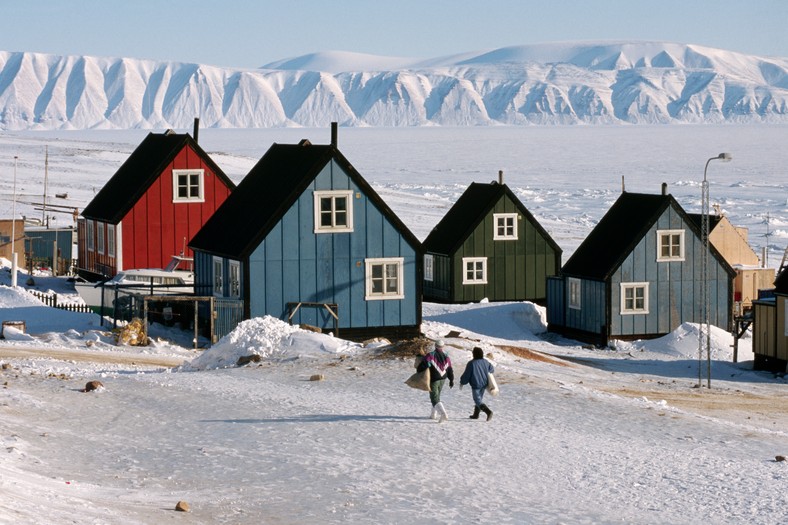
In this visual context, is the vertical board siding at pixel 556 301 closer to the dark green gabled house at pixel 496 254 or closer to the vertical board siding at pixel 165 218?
the dark green gabled house at pixel 496 254

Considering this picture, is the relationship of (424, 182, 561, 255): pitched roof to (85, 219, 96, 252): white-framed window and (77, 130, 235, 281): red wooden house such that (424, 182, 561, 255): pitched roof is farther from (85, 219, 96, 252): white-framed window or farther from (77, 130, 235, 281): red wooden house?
(85, 219, 96, 252): white-framed window

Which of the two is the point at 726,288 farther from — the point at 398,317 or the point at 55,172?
the point at 55,172

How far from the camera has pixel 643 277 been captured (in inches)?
Result: 1810

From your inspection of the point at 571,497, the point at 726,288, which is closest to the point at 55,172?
the point at 726,288

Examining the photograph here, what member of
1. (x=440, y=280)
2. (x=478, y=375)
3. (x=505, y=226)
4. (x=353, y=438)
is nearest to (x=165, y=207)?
(x=440, y=280)

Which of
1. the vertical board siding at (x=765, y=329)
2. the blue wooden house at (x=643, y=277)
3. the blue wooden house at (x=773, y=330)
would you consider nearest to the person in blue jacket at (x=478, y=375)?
the blue wooden house at (x=773, y=330)

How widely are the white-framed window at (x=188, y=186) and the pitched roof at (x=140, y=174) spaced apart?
0.60m

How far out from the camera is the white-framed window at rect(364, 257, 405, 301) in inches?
1542

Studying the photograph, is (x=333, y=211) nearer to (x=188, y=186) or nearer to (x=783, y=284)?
(x=188, y=186)

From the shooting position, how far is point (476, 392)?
2322 centimetres

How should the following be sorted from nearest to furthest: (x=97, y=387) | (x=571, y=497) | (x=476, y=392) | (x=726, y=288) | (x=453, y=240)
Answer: (x=571, y=497)
(x=476, y=392)
(x=97, y=387)
(x=726, y=288)
(x=453, y=240)

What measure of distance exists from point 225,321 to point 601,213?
84334 millimetres

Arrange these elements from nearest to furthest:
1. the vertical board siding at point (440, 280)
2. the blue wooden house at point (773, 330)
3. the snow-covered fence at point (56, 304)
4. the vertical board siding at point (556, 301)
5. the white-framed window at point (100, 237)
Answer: the blue wooden house at point (773, 330), the snow-covered fence at point (56, 304), the vertical board siding at point (556, 301), the white-framed window at point (100, 237), the vertical board siding at point (440, 280)

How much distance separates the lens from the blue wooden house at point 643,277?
45.7 metres
